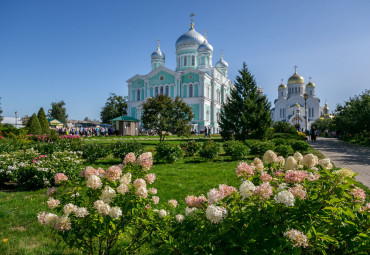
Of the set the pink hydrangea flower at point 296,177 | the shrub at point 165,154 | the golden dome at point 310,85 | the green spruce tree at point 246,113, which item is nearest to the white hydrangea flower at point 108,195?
the pink hydrangea flower at point 296,177

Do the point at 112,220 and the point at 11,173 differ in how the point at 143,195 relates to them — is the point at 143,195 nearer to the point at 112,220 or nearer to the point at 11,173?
the point at 112,220

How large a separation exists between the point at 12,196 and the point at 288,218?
616cm

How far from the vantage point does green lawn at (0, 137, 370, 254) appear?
10.8 ft

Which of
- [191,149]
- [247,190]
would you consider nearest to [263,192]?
[247,190]

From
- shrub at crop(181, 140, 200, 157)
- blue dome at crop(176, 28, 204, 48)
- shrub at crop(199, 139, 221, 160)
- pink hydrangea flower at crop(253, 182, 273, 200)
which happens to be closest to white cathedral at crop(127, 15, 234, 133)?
blue dome at crop(176, 28, 204, 48)

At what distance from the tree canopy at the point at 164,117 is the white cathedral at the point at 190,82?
70.3 feet

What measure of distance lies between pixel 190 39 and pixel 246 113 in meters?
28.9

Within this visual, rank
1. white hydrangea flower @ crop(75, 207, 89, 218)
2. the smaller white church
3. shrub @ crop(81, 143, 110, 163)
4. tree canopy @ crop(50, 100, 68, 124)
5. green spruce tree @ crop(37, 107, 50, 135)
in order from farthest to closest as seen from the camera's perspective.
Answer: the smaller white church
tree canopy @ crop(50, 100, 68, 124)
green spruce tree @ crop(37, 107, 50, 135)
shrub @ crop(81, 143, 110, 163)
white hydrangea flower @ crop(75, 207, 89, 218)

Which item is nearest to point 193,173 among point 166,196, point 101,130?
point 166,196

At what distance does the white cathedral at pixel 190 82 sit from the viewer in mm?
40625

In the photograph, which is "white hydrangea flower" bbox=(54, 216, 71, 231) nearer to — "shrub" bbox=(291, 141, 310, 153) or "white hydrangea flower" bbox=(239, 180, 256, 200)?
"white hydrangea flower" bbox=(239, 180, 256, 200)

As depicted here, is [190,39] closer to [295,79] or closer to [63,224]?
[295,79]

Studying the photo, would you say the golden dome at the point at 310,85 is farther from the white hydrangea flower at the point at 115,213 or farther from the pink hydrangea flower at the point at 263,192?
the white hydrangea flower at the point at 115,213

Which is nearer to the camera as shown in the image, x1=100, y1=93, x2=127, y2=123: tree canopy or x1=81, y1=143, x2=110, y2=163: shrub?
x1=81, y1=143, x2=110, y2=163: shrub
